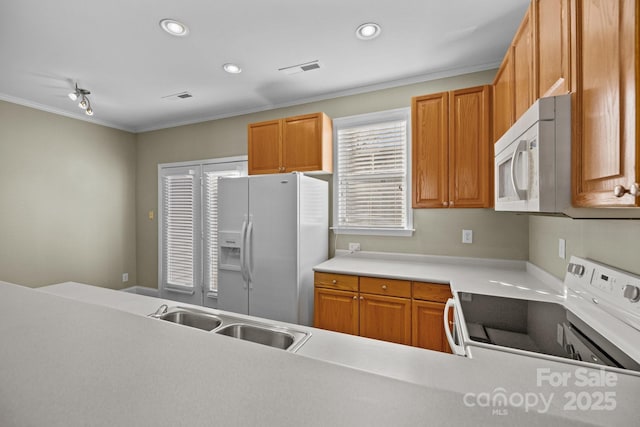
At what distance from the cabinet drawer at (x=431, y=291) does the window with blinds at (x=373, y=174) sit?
0.77 metres

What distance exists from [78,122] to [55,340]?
4175 millimetres

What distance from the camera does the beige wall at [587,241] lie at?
1.15m

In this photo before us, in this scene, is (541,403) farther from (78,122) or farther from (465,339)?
(78,122)

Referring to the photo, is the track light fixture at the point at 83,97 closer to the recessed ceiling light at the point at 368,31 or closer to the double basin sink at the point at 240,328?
the double basin sink at the point at 240,328

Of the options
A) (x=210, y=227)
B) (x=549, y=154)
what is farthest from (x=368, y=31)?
(x=210, y=227)

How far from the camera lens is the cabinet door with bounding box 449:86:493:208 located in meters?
2.08

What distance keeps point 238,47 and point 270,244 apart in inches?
65.3

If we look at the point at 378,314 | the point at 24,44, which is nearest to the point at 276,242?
the point at 378,314

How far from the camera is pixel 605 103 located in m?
0.83

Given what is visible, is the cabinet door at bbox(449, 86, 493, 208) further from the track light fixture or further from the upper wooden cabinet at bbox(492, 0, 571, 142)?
the track light fixture

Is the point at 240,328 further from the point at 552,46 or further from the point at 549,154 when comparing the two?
the point at 552,46

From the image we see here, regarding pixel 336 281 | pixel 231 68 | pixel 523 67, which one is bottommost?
pixel 336 281

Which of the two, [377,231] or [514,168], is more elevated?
[514,168]

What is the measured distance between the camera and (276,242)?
2475mm
